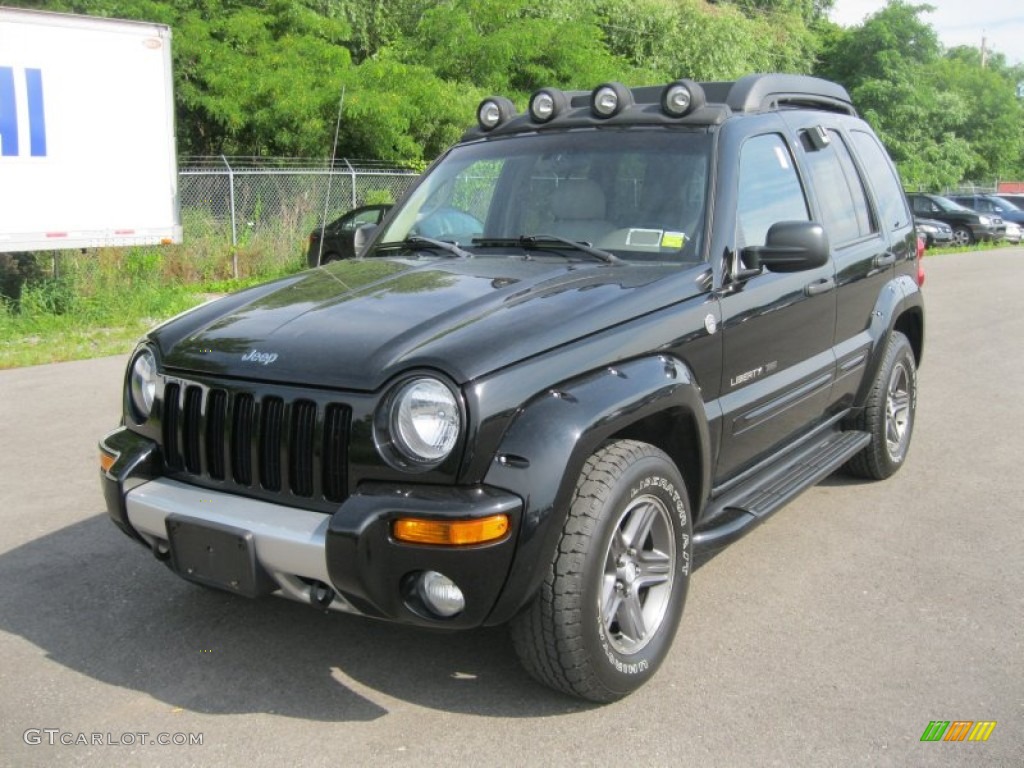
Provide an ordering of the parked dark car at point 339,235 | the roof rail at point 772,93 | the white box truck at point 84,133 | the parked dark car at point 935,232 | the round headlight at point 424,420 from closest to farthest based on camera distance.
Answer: the round headlight at point 424,420, the roof rail at point 772,93, the white box truck at point 84,133, the parked dark car at point 339,235, the parked dark car at point 935,232

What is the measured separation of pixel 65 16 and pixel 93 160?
1679 millimetres

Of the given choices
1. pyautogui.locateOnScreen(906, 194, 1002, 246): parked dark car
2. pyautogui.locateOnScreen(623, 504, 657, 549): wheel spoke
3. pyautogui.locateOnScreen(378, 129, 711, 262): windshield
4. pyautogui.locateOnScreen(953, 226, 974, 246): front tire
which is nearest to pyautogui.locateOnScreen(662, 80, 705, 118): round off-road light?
pyautogui.locateOnScreen(378, 129, 711, 262): windshield

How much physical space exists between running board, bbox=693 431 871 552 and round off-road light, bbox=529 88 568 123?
186cm

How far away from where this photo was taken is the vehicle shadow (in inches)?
139

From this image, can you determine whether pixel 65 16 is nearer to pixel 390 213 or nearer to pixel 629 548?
pixel 390 213

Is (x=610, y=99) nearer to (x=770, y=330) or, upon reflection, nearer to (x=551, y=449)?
(x=770, y=330)

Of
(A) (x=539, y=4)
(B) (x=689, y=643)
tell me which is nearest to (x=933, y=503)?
(B) (x=689, y=643)

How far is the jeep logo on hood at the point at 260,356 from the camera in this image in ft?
11.2

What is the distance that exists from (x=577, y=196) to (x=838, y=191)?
1.61m

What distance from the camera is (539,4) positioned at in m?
27.0

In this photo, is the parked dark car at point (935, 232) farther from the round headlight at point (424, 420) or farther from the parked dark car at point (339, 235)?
the round headlight at point (424, 420)

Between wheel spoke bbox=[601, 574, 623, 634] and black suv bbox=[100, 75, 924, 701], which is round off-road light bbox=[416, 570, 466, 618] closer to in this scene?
black suv bbox=[100, 75, 924, 701]

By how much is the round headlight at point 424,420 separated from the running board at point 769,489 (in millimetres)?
1233

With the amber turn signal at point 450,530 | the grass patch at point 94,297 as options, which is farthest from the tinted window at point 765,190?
the grass patch at point 94,297
